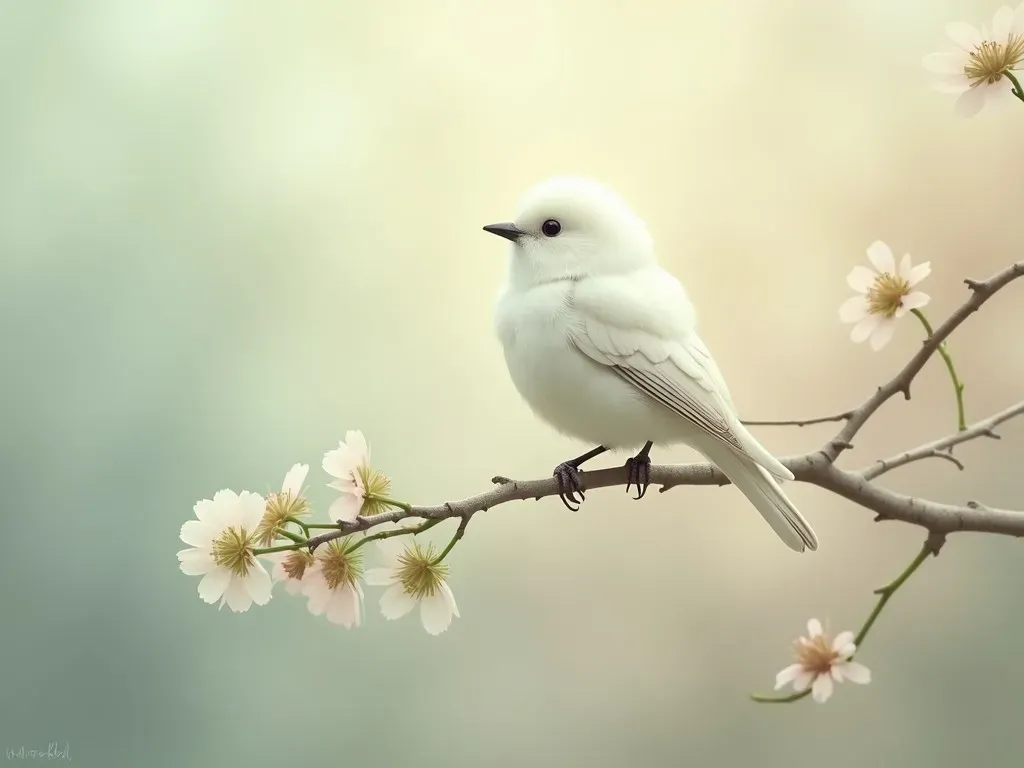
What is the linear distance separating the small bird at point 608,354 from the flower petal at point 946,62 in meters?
0.35

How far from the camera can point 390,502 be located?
88cm

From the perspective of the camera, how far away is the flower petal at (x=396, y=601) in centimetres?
94

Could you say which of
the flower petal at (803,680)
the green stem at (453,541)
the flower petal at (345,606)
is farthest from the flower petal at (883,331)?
the flower petal at (345,606)

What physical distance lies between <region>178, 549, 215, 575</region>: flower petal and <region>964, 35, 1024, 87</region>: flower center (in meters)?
0.83

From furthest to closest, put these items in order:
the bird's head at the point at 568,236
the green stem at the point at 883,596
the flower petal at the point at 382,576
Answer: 1. the bird's head at the point at 568,236
2. the green stem at the point at 883,596
3. the flower petal at the point at 382,576

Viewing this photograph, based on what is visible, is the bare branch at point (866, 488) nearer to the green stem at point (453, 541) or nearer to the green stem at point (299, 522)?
the green stem at point (453, 541)

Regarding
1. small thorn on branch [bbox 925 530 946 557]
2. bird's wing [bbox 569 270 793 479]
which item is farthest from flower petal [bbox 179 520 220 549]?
small thorn on branch [bbox 925 530 946 557]

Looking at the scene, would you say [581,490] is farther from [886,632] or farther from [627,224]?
[886,632]

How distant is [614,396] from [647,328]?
88mm

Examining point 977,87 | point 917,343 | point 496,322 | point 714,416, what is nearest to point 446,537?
point 496,322

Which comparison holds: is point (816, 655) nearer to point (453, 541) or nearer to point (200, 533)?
point (453, 541)

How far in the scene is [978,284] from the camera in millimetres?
970

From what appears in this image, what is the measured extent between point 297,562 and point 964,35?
791mm

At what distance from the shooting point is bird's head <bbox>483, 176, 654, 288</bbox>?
1.15 meters
